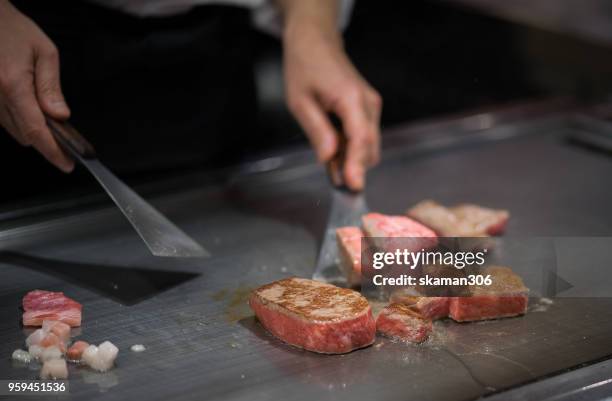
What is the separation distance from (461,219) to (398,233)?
0.91ft

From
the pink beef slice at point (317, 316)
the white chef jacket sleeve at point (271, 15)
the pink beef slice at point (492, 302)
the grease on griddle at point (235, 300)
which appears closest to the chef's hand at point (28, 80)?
the grease on griddle at point (235, 300)

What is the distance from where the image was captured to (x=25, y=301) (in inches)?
67.7

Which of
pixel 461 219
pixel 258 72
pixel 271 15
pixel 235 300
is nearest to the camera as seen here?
pixel 235 300

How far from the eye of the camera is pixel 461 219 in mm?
2070

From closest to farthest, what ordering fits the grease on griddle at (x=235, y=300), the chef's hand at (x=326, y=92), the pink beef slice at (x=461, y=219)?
the grease on griddle at (x=235, y=300) → the pink beef slice at (x=461, y=219) → the chef's hand at (x=326, y=92)

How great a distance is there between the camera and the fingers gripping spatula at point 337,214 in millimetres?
1912

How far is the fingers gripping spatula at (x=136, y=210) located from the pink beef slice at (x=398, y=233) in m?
0.41

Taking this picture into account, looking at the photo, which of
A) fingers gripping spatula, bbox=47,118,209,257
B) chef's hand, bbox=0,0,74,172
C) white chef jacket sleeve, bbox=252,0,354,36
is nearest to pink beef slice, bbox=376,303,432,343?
fingers gripping spatula, bbox=47,118,209,257

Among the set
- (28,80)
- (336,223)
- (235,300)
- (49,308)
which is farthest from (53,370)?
(336,223)

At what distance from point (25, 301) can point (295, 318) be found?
0.61 metres

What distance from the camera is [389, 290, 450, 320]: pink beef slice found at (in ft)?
5.45

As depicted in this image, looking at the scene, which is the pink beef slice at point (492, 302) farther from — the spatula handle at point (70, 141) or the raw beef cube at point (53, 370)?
the spatula handle at point (70, 141)

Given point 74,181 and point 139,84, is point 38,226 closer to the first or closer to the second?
point 74,181

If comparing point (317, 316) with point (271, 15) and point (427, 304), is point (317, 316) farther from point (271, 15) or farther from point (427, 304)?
point (271, 15)
